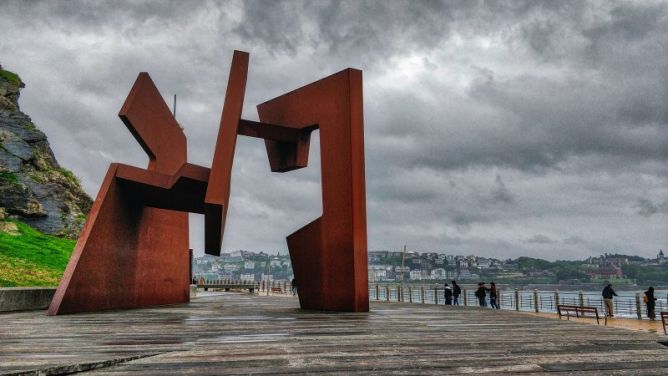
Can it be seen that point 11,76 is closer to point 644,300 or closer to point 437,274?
point 644,300

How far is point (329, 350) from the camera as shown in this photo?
4879 millimetres

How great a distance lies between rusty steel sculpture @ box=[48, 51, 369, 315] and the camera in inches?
434

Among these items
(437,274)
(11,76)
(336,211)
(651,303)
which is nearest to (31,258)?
(336,211)

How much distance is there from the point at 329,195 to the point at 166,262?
648 cm

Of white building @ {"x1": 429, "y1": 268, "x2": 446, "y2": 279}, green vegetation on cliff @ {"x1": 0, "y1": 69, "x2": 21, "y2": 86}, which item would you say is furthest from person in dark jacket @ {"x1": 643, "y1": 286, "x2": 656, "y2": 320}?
white building @ {"x1": 429, "y1": 268, "x2": 446, "y2": 279}

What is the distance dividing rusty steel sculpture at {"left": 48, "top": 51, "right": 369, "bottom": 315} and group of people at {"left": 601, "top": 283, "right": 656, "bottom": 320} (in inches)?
521

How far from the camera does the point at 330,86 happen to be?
12.2 m

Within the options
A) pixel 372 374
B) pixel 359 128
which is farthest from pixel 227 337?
pixel 359 128

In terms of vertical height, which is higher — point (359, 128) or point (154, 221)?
point (359, 128)

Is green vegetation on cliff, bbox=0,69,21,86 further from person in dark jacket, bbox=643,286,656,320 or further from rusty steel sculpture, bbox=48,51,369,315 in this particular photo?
person in dark jacket, bbox=643,286,656,320

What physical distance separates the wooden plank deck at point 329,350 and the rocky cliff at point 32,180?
20.4m

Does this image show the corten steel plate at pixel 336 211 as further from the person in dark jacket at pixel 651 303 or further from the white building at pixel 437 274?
the white building at pixel 437 274

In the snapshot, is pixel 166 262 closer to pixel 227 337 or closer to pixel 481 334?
pixel 227 337

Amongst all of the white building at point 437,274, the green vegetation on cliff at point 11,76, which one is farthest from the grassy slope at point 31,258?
the white building at point 437,274
